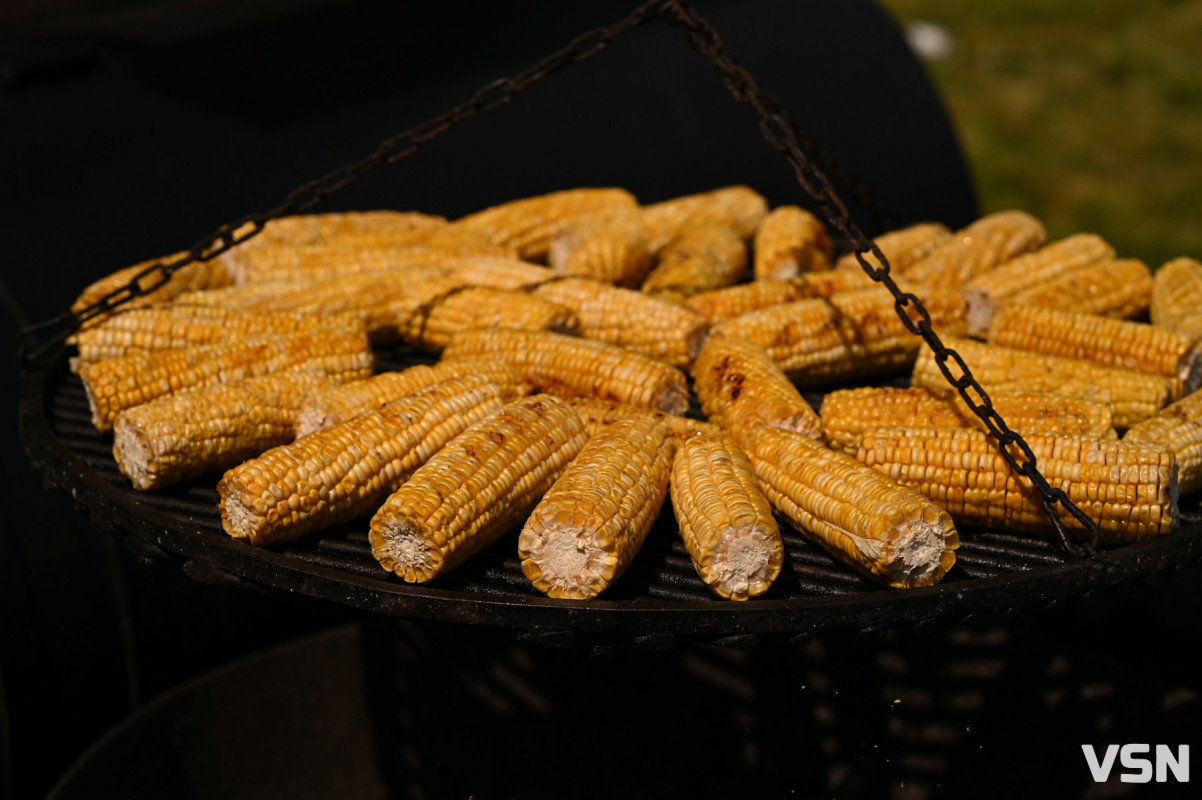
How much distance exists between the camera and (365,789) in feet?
12.7

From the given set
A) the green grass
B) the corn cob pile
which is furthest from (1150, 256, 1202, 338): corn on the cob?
the green grass

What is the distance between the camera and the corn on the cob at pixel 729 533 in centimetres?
215

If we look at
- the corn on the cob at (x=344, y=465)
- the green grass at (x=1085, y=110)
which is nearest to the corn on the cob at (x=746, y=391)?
the corn on the cob at (x=344, y=465)

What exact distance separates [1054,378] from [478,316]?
1.54m

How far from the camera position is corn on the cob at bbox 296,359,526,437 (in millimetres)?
2734

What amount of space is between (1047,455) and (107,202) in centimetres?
315

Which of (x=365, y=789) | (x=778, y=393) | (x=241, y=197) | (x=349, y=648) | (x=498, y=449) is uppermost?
(x=241, y=197)

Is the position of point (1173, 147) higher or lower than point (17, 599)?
lower

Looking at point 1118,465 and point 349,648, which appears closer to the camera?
point 1118,465

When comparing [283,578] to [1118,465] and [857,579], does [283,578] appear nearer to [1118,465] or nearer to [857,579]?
[857,579]

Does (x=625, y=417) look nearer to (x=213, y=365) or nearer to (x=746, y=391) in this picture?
(x=746, y=391)

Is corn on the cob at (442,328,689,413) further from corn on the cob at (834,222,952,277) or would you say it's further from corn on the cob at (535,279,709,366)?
corn on the cob at (834,222,952,277)

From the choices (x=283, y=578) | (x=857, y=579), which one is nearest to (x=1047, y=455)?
(x=857, y=579)

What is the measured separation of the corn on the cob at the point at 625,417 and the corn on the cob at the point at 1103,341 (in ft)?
3.09
